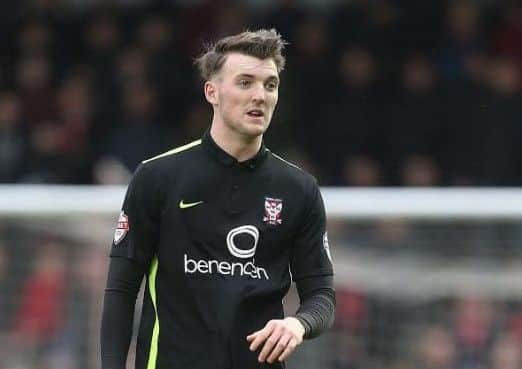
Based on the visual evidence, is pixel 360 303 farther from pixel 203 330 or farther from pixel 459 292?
pixel 203 330

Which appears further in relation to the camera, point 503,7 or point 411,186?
point 503,7

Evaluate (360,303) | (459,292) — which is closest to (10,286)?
(360,303)

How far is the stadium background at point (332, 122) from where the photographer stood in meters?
6.43

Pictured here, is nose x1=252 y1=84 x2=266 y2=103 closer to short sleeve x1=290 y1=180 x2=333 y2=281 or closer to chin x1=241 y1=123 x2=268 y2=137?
chin x1=241 y1=123 x2=268 y2=137

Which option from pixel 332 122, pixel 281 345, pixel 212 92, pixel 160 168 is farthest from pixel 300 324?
pixel 332 122

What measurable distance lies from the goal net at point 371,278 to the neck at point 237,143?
204 cm

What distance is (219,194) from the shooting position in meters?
4.43

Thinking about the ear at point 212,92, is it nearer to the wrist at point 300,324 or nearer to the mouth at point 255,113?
the mouth at point 255,113

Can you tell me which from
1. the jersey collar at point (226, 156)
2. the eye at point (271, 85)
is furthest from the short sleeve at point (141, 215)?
the eye at point (271, 85)

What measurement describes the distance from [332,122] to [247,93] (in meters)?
4.72

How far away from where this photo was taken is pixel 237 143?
444 cm

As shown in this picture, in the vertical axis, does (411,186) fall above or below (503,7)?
below

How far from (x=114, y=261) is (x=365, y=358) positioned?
2282 millimetres

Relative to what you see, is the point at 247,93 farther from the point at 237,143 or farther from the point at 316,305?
the point at 316,305
